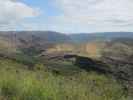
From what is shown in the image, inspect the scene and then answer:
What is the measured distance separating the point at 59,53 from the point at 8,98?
54649mm

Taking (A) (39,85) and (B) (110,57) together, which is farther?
(B) (110,57)

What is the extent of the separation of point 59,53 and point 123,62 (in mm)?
17196

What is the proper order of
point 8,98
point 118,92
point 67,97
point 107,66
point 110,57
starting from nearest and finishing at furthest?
point 8,98 < point 67,97 < point 118,92 < point 107,66 < point 110,57

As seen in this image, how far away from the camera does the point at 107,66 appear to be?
44938 mm

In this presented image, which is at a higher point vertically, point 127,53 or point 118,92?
point 118,92

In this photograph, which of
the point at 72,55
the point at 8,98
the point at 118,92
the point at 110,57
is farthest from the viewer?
the point at 72,55

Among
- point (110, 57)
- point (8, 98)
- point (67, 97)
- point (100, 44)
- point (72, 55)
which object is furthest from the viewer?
point (100, 44)

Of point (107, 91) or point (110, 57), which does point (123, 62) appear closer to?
point (110, 57)

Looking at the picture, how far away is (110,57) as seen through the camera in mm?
49469

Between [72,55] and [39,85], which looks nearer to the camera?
[39,85]

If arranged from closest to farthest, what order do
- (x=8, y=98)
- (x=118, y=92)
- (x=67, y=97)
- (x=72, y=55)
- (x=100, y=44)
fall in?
(x=8, y=98) < (x=67, y=97) < (x=118, y=92) < (x=72, y=55) < (x=100, y=44)

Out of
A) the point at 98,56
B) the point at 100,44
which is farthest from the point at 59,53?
the point at 98,56

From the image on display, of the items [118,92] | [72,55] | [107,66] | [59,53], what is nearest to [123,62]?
[107,66]

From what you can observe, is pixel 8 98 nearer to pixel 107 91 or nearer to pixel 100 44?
pixel 107 91
